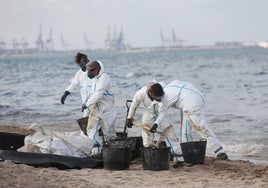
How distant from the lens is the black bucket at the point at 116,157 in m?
9.44

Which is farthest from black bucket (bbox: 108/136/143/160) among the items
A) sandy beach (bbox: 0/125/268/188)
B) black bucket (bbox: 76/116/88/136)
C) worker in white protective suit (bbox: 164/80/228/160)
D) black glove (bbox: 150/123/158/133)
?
black bucket (bbox: 76/116/88/136)

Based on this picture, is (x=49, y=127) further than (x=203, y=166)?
Yes

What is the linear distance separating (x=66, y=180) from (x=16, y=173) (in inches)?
26.8

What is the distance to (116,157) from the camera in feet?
31.0

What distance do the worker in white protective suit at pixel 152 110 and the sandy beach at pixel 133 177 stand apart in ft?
1.66

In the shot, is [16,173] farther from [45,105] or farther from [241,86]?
[241,86]

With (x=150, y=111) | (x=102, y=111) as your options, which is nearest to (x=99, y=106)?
(x=102, y=111)

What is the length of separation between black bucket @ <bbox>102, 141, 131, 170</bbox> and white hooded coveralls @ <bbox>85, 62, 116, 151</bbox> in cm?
100

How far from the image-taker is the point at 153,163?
9367mm

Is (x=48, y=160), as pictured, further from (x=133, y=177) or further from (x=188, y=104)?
(x=188, y=104)

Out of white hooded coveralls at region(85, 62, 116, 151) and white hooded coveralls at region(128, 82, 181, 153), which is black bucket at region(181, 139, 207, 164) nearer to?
white hooded coveralls at region(128, 82, 181, 153)

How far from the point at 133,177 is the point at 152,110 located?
1.40 metres

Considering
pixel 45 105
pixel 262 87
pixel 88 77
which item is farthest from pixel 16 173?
pixel 262 87

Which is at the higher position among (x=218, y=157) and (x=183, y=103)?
(x=183, y=103)
